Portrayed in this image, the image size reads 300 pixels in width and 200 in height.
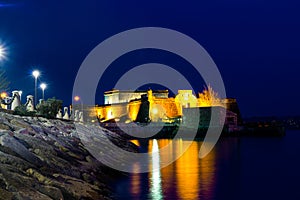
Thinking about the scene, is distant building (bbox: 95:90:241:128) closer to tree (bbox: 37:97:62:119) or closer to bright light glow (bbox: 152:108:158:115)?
bright light glow (bbox: 152:108:158:115)

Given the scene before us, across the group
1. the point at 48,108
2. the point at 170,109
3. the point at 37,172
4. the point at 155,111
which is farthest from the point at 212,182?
the point at 170,109

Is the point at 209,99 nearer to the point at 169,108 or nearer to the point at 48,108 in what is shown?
the point at 169,108

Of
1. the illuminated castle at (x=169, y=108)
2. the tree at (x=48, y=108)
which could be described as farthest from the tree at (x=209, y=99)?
the tree at (x=48, y=108)

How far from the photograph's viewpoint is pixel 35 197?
675 centimetres

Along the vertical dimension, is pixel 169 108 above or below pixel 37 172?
above

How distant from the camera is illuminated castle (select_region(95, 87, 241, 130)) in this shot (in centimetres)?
5730

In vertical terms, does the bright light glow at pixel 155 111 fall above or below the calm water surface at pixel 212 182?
above

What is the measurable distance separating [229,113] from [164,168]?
133ft

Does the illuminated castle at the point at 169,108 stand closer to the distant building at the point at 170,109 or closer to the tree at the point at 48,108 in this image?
the distant building at the point at 170,109

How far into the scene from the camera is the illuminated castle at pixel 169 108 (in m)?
57.3

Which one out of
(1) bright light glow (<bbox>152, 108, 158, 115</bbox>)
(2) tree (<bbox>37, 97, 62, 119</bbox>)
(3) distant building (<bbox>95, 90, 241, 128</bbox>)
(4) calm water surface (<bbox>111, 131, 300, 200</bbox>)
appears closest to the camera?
(4) calm water surface (<bbox>111, 131, 300, 200</bbox>)

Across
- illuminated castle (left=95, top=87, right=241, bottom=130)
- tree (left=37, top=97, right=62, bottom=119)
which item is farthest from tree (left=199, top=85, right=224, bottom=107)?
tree (left=37, top=97, right=62, bottom=119)

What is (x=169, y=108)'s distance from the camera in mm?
64250

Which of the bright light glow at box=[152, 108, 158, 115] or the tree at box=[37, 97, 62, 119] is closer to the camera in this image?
the tree at box=[37, 97, 62, 119]
